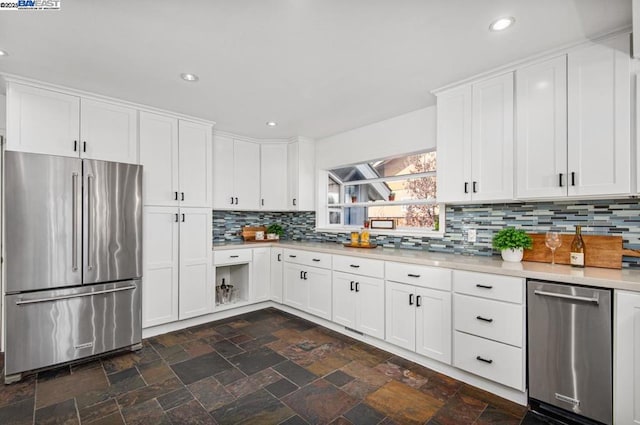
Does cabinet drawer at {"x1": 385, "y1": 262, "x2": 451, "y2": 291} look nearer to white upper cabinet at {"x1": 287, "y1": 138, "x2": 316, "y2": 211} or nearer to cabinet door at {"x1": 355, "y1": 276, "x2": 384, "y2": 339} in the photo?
cabinet door at {"x1": 355, "y1": 276, "x2": 384, "y2": 339}

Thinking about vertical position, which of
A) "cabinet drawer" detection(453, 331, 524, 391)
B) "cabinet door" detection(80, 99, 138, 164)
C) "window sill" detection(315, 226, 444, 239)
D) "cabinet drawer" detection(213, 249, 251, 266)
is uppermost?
"cabinet door" detection(80, 99, 138, 164)

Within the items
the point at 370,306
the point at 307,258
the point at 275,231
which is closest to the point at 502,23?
the point at 370,306

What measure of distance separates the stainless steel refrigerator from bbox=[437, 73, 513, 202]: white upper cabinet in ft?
9.49

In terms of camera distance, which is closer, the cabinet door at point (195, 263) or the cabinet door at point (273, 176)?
the cabinet door at point (195, 263)

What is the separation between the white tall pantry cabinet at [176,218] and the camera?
3.15m

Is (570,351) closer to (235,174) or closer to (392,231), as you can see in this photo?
(392,231)

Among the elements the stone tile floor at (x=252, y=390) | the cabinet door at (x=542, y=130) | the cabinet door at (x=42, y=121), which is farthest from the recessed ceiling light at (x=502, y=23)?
the cabinet door at (x=42, y=121)

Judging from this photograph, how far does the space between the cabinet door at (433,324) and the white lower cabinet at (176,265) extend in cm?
241

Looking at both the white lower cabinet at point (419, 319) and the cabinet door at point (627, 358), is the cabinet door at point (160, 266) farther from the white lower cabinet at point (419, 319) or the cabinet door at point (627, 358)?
the cabinet door at point (627, 358)

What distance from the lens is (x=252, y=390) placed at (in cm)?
222

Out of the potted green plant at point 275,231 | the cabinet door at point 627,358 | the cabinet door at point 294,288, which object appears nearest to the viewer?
the cabinet door at point 627,358

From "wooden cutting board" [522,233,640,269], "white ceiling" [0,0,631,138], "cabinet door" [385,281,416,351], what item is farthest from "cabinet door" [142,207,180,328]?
"wooden cutting board" [522,233,640,269]

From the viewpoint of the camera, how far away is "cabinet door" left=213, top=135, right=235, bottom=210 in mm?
4066

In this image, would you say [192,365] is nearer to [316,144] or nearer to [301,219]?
[301,219]
